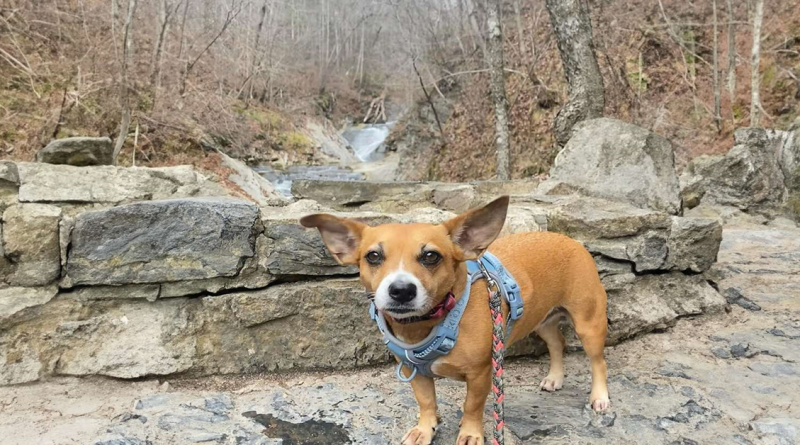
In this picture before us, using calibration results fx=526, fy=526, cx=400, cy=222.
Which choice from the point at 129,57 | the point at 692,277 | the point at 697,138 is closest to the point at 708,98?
the point at 697,138

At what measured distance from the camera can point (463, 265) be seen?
9.27 ft

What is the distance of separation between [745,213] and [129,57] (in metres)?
12.7

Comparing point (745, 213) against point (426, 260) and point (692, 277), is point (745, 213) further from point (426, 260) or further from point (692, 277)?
point (426, 260)

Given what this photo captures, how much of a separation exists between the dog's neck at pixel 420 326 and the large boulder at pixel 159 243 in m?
1.57

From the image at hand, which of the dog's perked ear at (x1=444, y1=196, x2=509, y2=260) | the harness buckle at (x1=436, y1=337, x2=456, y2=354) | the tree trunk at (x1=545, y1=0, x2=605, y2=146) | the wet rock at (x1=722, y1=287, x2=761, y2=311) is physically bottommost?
the wet rock at (x1=722, y1=287, x2=761, y2=311)

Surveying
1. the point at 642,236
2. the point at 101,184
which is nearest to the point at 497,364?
the point at 642,236

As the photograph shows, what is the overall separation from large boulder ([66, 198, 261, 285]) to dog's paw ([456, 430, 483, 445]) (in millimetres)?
1948

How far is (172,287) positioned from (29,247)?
0.96 meters

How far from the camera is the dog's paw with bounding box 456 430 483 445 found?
2.84 m

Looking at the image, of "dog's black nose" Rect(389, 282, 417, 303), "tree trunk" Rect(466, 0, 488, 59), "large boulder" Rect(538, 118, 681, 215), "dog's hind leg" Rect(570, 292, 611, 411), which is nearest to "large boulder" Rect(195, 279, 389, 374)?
"dog's hind leg" Rect(570, 292, 611, 411)

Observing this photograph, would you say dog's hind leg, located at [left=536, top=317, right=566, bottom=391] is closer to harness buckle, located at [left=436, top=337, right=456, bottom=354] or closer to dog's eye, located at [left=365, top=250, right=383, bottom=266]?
harness buckle, located at [left=436, top=337, right=456, bottom=354]

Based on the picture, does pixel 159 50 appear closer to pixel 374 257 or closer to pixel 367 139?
pixel 374 257

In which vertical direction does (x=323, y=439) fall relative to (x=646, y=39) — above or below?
below

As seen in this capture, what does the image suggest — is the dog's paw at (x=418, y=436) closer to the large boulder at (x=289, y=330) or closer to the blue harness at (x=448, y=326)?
the blue harness at (x=448, y=326)
